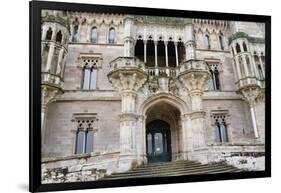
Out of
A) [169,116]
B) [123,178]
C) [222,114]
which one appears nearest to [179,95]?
[169,116]

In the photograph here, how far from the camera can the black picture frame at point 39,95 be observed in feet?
10.9

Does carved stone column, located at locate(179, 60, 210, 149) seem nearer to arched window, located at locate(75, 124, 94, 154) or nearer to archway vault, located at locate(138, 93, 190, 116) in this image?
archway vault, located at locate(138, 93, 190, 116)

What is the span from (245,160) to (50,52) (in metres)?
3.83

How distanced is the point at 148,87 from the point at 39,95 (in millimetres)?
2113

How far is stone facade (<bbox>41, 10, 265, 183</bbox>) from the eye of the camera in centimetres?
403

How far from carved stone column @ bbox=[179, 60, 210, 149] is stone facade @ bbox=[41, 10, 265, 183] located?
19 millimetres

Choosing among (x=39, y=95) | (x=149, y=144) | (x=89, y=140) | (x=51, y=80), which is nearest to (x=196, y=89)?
(x=149, y=144)

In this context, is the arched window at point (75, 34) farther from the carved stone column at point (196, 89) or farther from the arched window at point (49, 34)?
the carved stone column at point (196, 89)

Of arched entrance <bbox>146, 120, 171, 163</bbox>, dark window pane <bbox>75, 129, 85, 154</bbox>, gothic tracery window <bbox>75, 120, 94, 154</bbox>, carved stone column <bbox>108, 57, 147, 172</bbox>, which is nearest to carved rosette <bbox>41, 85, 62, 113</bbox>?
gothic tracery window <bbox>75, 120, 94, 154</bbox>

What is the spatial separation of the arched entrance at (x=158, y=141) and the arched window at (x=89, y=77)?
132 centimetres

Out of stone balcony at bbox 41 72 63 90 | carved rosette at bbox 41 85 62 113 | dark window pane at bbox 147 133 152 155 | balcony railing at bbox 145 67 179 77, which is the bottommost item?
dark window pane at bbox 147 133 152 155

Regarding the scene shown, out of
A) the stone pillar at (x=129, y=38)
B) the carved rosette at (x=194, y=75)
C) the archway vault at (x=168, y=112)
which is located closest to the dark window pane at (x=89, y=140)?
the archway vault at (x=168, y=112)

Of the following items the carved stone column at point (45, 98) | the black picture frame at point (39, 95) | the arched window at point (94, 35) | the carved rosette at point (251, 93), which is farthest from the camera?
the arched window at point (94, 35)

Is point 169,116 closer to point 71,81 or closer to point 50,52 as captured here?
point 71,81
